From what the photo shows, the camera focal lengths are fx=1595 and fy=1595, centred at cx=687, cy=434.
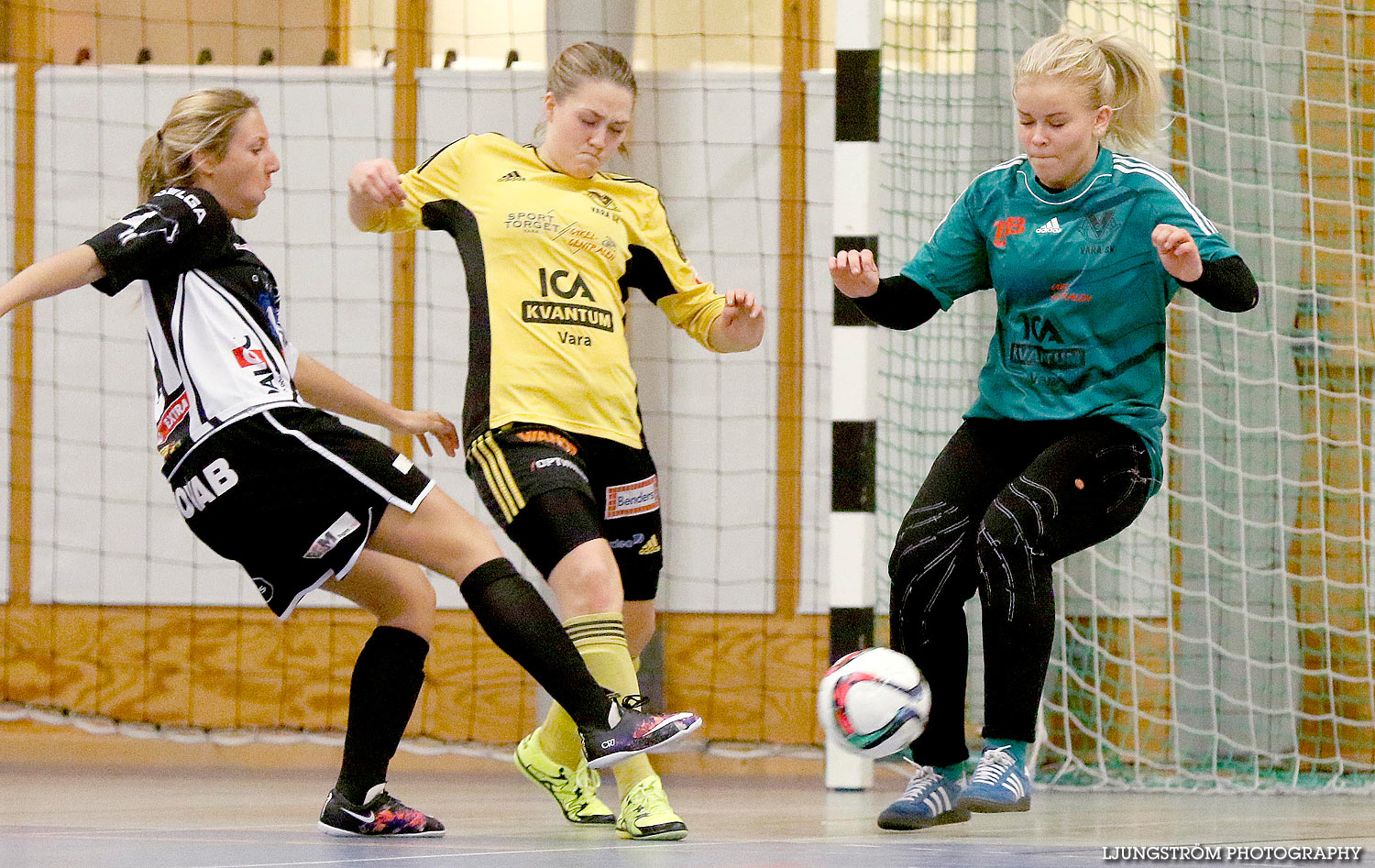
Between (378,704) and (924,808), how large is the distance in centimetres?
108

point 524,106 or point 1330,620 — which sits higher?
point 524,106

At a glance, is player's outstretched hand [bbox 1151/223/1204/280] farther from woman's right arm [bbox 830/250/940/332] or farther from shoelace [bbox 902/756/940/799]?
shoelace [bbox 902/756/940/799]

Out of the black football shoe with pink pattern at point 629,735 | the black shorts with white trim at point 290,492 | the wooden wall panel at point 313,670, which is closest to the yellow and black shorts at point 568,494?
the black shorts with white trim at point 290,492

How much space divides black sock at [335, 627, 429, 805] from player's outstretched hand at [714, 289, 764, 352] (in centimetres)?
91

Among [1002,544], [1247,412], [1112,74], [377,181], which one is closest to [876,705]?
[1002,544]

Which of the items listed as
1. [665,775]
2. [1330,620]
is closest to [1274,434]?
[1330,620]

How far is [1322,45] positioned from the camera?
4.66 meters

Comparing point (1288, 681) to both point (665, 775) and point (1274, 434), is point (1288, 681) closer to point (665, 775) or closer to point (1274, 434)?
point (1274, 434)

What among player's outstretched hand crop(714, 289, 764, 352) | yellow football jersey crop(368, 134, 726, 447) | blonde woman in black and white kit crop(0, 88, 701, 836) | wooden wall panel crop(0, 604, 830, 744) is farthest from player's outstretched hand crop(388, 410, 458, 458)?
wooden wall panel crop(0, 604, 830, 744)

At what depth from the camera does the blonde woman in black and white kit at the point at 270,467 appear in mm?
2879

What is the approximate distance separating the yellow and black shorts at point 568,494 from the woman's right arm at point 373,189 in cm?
52

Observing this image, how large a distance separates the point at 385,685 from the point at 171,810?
90cm

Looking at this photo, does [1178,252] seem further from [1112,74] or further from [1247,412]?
[1247,412]

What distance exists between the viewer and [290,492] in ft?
9.45
